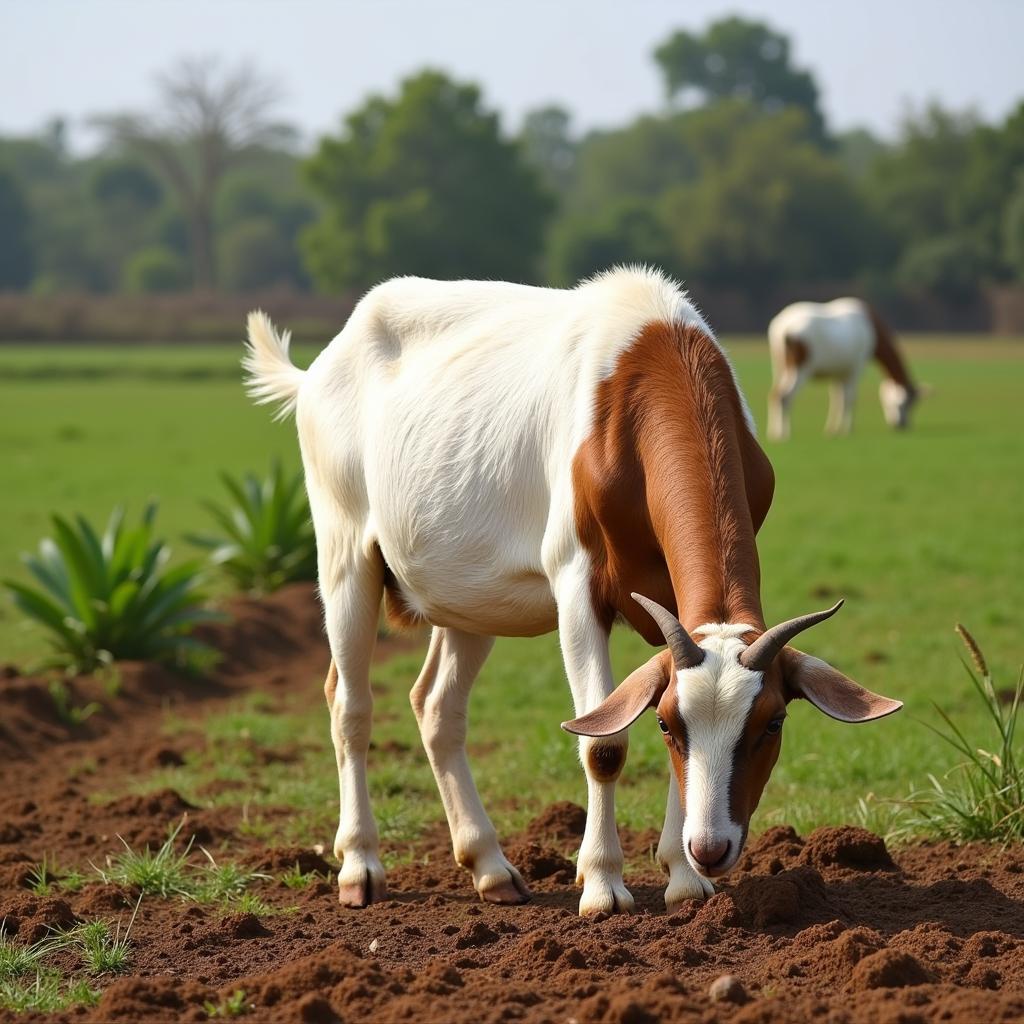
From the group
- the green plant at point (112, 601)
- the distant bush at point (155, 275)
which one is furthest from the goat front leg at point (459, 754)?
the distant bush at point (155, 275)

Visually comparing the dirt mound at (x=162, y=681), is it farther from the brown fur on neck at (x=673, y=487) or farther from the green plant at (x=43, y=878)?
the brown fur on neck at (x=673, y=487)

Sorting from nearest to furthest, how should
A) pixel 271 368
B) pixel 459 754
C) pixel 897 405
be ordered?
pixel 459 754, pixel 271 368, pixel 897 405

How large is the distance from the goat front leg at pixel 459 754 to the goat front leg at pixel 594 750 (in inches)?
20.0

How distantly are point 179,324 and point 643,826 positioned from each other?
67.0m

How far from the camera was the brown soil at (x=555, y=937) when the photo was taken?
13.0 feet

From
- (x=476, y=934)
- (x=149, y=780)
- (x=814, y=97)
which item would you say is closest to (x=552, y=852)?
(x=476, y=934)

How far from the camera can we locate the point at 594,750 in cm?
500

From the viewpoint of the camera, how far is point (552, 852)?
19.5 feet

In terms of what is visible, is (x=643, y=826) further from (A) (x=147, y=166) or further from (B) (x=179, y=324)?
(A) (x=147, y=166)

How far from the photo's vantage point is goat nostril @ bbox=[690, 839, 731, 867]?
4168mm

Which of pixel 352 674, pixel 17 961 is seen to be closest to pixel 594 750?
pixel 352 674

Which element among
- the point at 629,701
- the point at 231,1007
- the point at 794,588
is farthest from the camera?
the point at 794,588

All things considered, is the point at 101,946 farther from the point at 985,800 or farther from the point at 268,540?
the point at 268,540

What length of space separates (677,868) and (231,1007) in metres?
1.64
